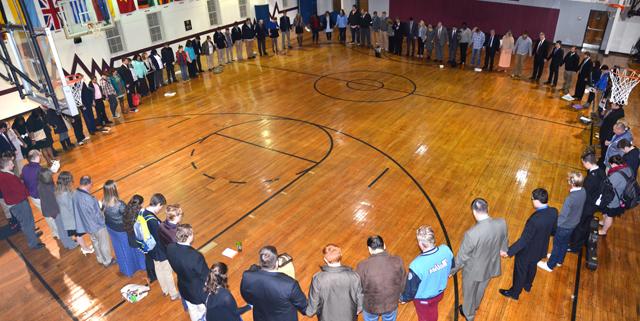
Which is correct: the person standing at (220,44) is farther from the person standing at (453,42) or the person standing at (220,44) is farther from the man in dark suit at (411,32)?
the person standing at (453,42)

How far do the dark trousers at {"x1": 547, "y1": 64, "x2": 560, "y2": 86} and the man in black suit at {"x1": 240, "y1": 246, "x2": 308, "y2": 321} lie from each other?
13.0m

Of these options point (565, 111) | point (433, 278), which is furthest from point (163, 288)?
point (565, 111)

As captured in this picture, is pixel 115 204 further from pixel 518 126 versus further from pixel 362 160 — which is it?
pixel 518 126

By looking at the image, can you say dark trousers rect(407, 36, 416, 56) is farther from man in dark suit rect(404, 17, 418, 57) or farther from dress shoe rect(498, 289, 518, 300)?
dress shoe rect(498, 289, 518, 300)

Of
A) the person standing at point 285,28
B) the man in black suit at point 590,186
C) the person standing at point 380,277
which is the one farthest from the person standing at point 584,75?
the person standing at point 285,28

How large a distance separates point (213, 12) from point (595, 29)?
17.0m

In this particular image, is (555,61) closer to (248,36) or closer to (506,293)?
(506,293)

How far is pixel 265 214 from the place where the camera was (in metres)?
7.93

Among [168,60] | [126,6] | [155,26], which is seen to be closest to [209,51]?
[168,60]

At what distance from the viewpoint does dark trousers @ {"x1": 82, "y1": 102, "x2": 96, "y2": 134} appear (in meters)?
11.3

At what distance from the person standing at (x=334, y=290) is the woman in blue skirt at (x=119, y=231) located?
3.03m

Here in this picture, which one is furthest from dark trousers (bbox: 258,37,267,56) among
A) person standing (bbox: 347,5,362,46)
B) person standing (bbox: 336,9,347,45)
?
person standing (bbox: 347,5,362,46)

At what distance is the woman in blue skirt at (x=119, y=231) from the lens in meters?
5.81

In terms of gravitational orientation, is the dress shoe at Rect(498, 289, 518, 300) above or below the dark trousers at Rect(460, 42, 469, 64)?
below
